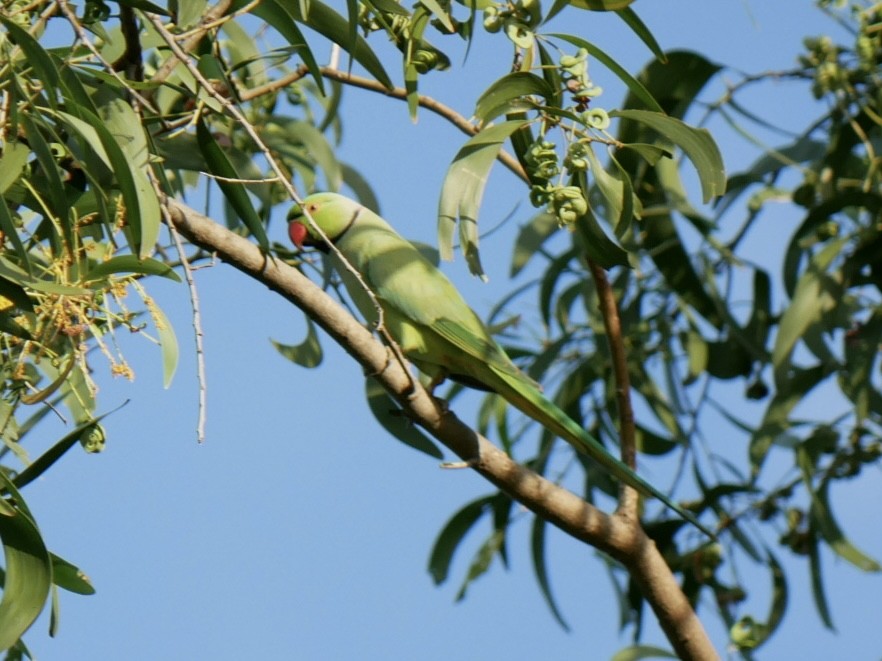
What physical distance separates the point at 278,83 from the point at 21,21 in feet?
2.23

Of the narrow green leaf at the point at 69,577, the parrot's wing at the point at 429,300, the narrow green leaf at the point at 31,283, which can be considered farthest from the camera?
the parrot's wing at the point at 429,300

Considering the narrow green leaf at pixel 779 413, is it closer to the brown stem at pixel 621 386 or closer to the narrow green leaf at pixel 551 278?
the narrow green leaf at pixel 551 278

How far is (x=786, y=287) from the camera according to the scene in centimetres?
283

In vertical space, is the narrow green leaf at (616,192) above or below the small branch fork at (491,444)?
above

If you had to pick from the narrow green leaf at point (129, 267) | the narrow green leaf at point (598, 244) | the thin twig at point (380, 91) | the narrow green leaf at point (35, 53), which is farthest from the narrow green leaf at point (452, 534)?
the narrow green leaf at point (35, 53)

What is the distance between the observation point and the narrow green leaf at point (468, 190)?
60.5 inches

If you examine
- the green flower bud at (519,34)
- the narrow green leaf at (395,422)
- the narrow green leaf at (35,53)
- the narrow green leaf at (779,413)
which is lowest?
the narrow green leaf at (35,53)

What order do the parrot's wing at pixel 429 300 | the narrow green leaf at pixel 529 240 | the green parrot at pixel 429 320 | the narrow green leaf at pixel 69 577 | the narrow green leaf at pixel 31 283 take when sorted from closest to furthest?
the narrow green leaf at pixel 31 283 → the narrow green leaf at pixel 69 577 → the green parrot at pixel 429 320 → the parrot's wing at pixel 429 300 → the narrow green leaf at pixel 529 240

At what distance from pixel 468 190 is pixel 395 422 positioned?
627 millimetres

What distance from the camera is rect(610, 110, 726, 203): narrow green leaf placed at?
151 cm

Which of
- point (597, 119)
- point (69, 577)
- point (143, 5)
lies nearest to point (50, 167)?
point (143, 5)

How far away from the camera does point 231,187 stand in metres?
1.51

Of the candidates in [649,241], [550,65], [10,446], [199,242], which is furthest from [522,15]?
[649,241]

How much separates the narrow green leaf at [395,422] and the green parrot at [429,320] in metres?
0.16
